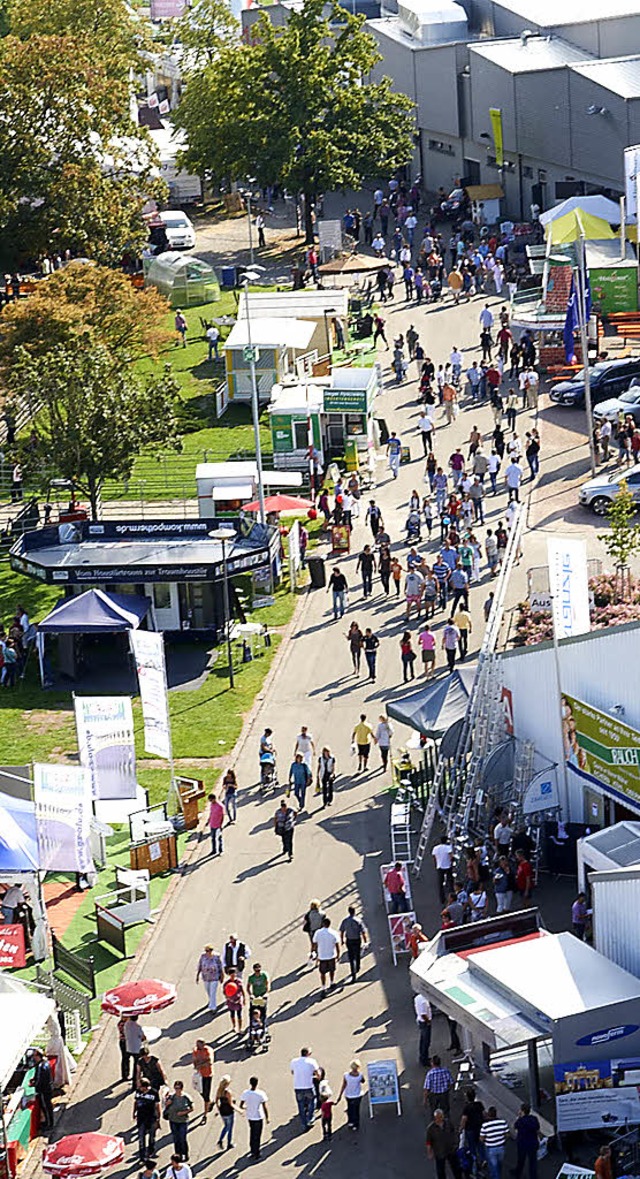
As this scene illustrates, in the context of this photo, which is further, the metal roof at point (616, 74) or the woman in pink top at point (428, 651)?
the metal roof at point (616, 74)

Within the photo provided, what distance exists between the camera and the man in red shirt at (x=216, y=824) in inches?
1437

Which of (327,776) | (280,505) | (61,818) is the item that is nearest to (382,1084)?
(61,818)

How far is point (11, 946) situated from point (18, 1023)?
312 centimetres

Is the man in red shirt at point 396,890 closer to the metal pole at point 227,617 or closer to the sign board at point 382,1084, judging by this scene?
the sign board at point 382,1084

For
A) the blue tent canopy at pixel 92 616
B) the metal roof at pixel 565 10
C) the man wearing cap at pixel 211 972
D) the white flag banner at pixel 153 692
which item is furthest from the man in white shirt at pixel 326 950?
the metal roof at pixel 565 10

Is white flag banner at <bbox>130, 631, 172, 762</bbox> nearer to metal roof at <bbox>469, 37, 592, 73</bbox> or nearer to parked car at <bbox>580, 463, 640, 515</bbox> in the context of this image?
parked car at <bbox>580, 463, 640, 515</bbox>

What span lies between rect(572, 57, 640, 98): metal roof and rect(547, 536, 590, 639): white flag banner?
4107cm

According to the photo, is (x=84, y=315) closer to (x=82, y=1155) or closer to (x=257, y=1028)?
(x=257, y=1028)

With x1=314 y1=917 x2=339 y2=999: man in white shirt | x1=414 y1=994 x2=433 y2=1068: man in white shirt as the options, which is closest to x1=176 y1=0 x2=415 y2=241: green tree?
x1=314 y1=917 x2=339 y2=999: man in white shirt

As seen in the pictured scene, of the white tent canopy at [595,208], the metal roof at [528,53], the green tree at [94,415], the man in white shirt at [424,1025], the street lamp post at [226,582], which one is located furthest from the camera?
the metal roof at [528,53]

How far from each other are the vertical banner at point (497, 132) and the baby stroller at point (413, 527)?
34.7 metres

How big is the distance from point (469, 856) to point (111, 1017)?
606 cm

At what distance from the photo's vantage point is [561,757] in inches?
1375

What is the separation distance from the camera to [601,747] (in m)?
33.5
